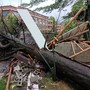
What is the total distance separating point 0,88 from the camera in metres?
6.83

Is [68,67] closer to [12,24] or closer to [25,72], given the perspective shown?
[25,72]

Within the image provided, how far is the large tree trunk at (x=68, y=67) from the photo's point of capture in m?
5.98

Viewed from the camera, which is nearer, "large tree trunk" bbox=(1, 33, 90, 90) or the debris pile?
"large tree trunk" bbox=(1, 33, 90, 90)

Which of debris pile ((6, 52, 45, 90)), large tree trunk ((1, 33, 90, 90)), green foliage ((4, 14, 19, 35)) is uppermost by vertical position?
green foliage ((4, 14, 19, 35))

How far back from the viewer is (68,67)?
653 cm

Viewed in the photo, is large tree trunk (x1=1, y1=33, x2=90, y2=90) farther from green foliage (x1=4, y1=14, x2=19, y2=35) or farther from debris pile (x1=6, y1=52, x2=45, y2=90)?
green foliage (x1=4, y1=14, x2=19, y2=35)

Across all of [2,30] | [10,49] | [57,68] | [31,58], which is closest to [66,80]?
[57,68]

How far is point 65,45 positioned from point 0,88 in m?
2.41

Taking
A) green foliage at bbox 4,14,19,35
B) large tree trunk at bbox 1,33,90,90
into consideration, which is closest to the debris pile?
large tree trunk at bbox 1,33,90,90

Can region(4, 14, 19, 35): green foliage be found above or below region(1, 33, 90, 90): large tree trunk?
above

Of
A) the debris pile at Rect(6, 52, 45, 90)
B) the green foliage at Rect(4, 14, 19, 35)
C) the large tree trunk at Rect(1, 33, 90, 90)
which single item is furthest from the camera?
the green foliage at Rect(4, 14, 19, 35)

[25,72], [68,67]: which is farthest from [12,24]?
[68,67]

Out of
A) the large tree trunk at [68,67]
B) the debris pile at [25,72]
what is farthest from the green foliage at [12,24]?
the large tree trunk at [68,67]

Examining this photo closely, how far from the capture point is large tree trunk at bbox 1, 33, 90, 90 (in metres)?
5.98
